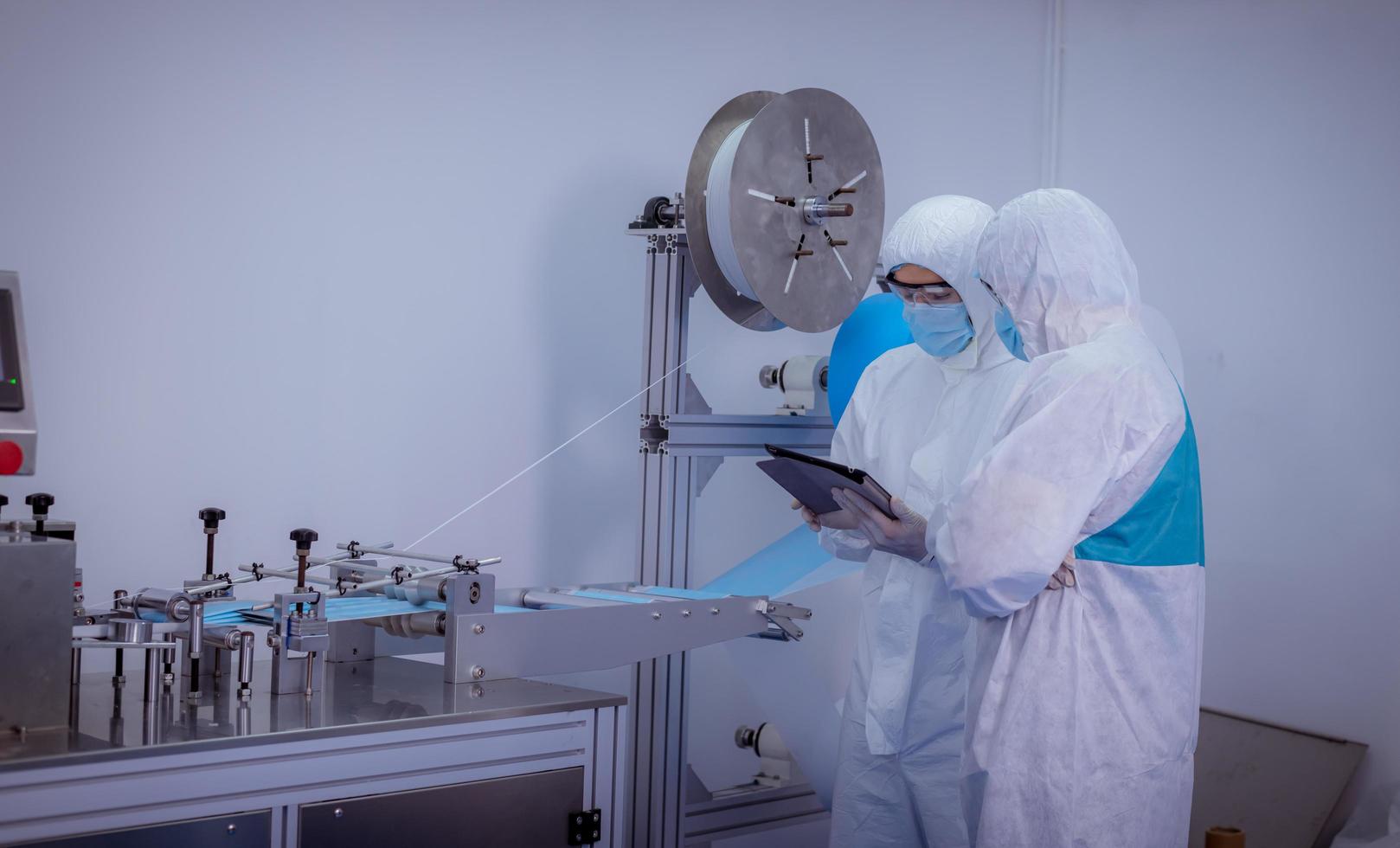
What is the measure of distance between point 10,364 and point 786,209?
151 cm

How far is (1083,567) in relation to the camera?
1754 millimetres

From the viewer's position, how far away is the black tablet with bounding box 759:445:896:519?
1.91 m

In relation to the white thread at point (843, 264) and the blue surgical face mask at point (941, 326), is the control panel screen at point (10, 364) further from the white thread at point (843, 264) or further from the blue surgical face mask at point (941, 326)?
the white thread at point (843, 264)

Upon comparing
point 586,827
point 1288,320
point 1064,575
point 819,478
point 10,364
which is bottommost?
point 586,827

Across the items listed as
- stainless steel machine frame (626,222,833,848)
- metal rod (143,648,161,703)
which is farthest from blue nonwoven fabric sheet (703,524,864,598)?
metal rod (143,648,161,703)

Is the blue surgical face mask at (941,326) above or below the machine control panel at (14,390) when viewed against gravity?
above

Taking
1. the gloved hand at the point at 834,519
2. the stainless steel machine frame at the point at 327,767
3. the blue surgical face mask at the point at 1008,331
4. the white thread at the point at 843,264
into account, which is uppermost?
the white thread at the point at 843,264

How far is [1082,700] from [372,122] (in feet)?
6.63

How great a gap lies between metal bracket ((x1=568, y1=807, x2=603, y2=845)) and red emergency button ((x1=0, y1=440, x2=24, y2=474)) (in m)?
0.85

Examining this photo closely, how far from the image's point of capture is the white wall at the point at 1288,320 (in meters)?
3.06

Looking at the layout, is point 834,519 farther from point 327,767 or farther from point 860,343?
point 327,767

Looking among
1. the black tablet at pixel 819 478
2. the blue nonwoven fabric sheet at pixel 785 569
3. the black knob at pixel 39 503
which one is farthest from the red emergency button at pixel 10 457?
the blue nonwoven fabric sheet at pixel 785 569

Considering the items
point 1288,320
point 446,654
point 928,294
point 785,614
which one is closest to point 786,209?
point 928,294

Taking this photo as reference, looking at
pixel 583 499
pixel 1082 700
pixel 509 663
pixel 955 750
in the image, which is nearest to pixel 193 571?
pixel 583 499
